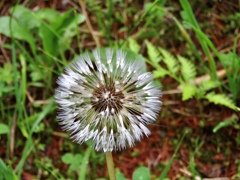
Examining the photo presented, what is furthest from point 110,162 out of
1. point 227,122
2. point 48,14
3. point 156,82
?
point 48,14

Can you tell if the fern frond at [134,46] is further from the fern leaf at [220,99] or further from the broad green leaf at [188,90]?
the fern leaf at [220,99]

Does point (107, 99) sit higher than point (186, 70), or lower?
lower

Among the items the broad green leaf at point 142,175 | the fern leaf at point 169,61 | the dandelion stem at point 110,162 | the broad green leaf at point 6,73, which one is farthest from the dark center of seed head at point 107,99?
the broad green leaf at point 6,73

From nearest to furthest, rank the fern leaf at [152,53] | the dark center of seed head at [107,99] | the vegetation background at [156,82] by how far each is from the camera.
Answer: the dark center of seed head at [107,99] < the vegetation background at [156,82] < the fern leaf at [152,53]

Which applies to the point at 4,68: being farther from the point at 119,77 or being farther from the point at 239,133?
the point at 239,133

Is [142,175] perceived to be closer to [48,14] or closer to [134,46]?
[134,46]

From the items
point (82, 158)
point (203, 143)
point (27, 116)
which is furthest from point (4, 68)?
point (203, 143)

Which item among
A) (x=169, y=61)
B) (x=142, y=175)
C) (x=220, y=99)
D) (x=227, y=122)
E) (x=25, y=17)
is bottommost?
(x=142, y=175)

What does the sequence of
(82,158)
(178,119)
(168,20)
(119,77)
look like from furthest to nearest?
(168,20), (178,119), (82,158), (119,77)
